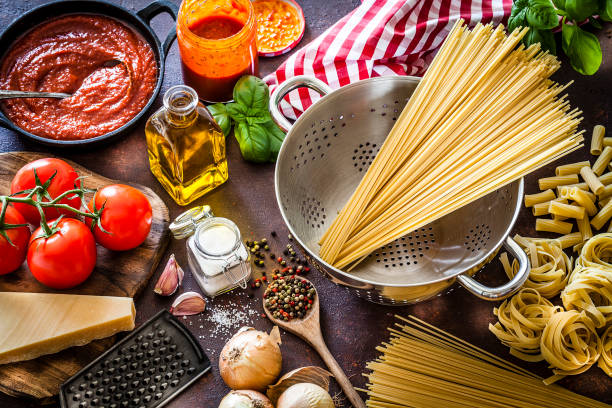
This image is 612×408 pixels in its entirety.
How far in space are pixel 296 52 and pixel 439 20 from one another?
44 centimetres

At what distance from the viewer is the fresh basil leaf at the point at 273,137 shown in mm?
1764

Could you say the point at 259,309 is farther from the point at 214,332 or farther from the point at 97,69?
the point at 97,69

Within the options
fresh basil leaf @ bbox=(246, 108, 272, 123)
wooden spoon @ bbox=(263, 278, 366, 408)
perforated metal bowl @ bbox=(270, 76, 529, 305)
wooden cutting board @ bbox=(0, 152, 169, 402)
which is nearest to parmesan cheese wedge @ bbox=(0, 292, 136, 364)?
wooden cutting board @ bbox=(0, 152, 169, 402)

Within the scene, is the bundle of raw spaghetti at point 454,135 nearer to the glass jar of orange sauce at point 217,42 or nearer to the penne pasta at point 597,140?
the penne pasta at point 597,140

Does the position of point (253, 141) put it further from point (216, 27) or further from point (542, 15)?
point (542, 15)

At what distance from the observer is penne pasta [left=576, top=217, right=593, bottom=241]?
1.66 metres

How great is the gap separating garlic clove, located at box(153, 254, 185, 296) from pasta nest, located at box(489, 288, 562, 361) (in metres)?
0.81

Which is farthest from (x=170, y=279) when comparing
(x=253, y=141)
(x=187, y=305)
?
(x=253, y=141)

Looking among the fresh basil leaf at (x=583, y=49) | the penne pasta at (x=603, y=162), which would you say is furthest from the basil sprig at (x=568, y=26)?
the penne pasta at (x=603, y=162)

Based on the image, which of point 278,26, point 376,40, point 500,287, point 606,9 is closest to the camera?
point 500,287

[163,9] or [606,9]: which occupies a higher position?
[606,9]

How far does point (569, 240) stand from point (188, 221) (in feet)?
3.33

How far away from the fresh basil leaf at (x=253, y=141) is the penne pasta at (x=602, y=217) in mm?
907

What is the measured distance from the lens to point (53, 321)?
149cm
